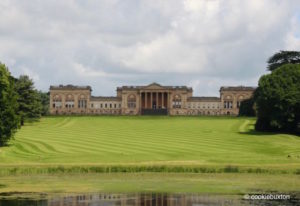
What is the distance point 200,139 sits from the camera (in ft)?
255

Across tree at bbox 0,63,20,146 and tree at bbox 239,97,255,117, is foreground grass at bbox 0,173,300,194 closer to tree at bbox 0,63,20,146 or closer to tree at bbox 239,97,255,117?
tree at bbox 0,63,20,146

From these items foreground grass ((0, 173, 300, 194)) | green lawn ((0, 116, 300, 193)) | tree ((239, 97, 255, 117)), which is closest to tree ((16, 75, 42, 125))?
green lawn ((0, 116, 300, 193))

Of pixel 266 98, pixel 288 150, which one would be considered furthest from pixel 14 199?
pixel 266 98

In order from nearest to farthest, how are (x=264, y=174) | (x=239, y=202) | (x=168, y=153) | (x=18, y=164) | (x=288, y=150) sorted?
1. (x=239, y=202)
2. (x=264, y=174)
3. (x=18, y=164)
4. (x=168, y=153)
5. (x=288, y=150)

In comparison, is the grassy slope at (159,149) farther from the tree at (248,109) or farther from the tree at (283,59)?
the tree at (248,109)

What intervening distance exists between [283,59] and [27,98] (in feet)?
199

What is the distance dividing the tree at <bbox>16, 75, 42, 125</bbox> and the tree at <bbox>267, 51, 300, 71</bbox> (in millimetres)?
55615

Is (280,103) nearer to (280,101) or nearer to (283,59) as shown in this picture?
(280,101)

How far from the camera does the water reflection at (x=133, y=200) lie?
2980 centimetres

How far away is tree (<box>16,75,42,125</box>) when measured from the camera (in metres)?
111

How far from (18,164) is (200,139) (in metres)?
33.6

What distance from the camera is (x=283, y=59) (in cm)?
14150

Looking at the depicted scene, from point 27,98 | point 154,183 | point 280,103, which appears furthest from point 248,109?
point 154,183

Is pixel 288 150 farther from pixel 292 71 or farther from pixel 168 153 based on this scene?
pixel 292 71
